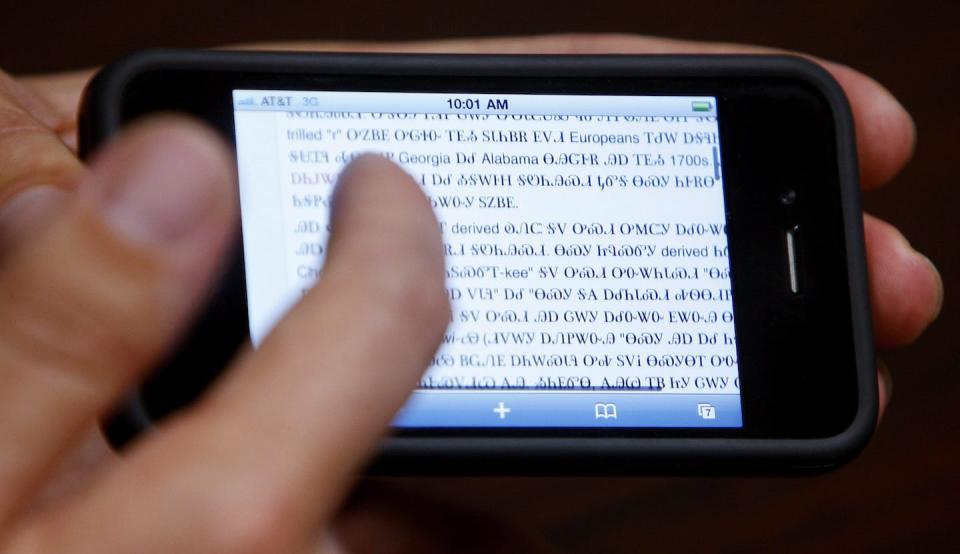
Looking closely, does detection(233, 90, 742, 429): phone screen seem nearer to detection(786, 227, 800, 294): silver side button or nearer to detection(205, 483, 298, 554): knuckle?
detection(786, 227, 800, 294): silver side button

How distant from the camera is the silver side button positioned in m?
0.36

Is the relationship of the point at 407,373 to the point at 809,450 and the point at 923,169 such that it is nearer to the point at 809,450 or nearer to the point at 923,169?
the point at 809,450

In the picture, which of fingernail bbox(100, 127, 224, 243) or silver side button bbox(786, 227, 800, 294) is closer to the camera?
fingernail bbox(100, 127, 224, 243)

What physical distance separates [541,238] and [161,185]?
Answer: 0.17 meters

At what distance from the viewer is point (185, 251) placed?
20 centimetres

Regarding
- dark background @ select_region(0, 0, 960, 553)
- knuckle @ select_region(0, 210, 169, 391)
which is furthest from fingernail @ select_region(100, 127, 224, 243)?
dark background @ select_region(0, 0, 960, 553)

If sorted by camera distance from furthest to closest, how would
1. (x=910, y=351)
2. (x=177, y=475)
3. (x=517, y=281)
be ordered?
1. (x=910, y=351)
2. (x=517, y=281)
3. (x=177, y=475)

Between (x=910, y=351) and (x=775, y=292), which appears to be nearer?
(x=775, y=292)

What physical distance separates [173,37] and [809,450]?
0.35 m

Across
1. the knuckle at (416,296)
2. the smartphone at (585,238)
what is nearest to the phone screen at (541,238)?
the smartphone at (585,238)

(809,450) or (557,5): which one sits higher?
(557,5)

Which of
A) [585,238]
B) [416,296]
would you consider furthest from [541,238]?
[416,296]

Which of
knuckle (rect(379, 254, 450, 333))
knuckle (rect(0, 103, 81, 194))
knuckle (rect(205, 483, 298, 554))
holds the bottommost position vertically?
knuckle (rect(205, 483, 298, 554))

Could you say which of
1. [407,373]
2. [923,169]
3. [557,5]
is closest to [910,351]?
[923,169]
